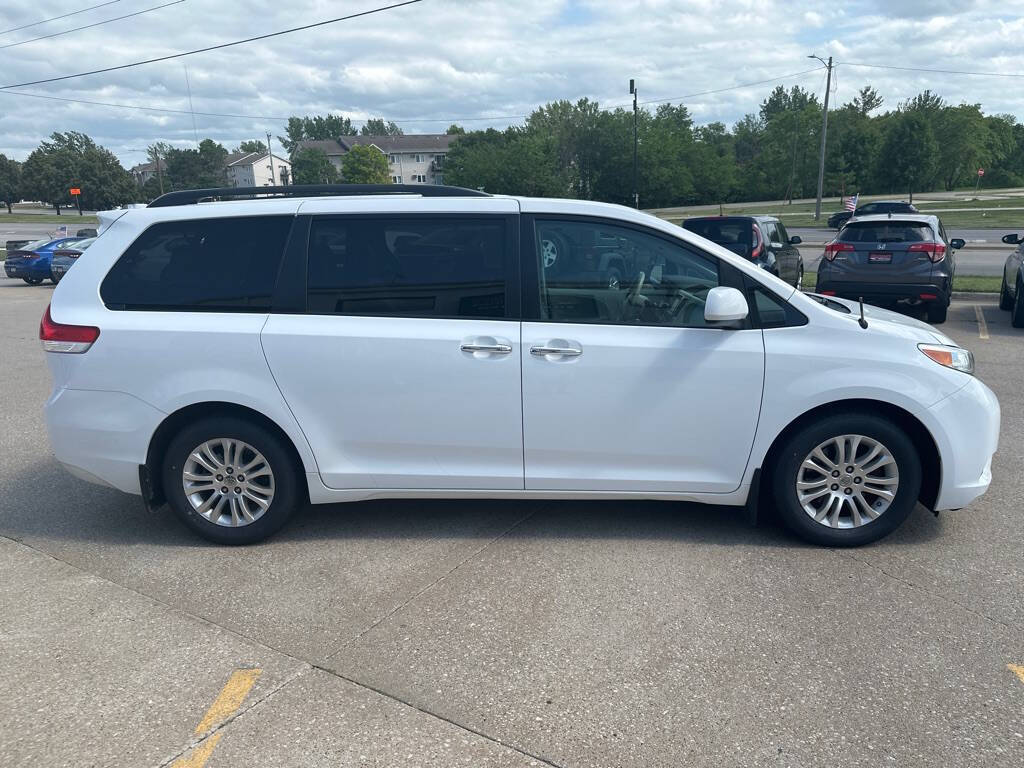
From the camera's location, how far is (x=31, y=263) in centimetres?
2256

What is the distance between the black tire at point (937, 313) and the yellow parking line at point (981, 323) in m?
0.50

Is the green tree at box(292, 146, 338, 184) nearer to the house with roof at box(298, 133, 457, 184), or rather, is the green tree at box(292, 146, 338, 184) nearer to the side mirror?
the house with roof at box(298, 133, 457, 184)

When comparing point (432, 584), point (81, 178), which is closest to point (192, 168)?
point (81, 178)

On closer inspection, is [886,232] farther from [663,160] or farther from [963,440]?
[663,160]

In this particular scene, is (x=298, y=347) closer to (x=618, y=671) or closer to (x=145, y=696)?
(x=145, y=696)

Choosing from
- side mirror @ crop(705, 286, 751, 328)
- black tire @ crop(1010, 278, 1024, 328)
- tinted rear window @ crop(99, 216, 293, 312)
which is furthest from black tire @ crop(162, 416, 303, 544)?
black tire @ crop(1010, 278, 1024, 328)

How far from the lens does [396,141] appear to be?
119125 mm

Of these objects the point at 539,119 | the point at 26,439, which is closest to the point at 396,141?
the point at 539,119

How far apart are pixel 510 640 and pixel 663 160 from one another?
80.3 m

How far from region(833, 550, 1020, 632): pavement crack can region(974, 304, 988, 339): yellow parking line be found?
8079 mm

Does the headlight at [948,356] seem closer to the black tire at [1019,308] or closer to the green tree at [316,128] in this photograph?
the black tire at [1019,308]

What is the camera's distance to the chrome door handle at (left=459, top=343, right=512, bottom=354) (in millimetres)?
4199

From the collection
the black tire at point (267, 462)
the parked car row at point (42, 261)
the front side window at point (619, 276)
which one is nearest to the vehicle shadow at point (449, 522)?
the black tire at point (267, 462)

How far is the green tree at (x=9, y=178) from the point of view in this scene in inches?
3915
